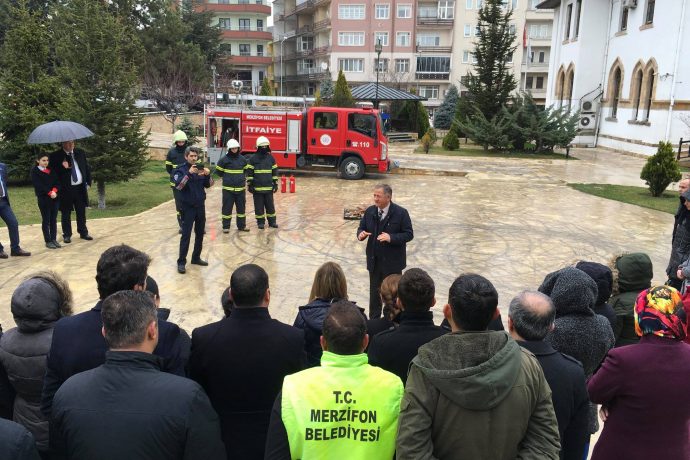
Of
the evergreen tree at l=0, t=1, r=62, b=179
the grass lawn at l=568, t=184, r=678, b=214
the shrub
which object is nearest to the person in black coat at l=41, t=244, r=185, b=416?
the grass lawn at l=568, t=184, r=678, b=214

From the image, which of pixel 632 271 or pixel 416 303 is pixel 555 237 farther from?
pixel 416 303

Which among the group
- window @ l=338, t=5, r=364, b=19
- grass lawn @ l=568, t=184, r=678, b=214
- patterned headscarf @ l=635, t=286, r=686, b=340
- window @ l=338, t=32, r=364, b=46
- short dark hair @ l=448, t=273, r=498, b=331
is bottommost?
grass lawn @ l=568, t=184, r=678, b=214

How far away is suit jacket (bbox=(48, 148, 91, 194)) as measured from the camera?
31.4ft

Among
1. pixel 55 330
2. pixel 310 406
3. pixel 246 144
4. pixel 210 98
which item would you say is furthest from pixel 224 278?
pixel 210 98

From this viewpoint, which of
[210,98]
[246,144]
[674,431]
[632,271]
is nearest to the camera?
[674,431]

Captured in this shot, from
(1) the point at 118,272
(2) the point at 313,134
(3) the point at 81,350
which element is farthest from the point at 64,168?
(2) the point at 313,134

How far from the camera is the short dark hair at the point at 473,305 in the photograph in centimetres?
238

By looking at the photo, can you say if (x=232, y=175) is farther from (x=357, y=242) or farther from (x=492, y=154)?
A: (x=492, y=154)

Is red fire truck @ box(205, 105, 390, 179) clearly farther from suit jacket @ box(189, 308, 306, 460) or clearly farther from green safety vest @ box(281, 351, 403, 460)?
green safety vest @ box(281, 351, 403, 460)

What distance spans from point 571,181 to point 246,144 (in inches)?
438

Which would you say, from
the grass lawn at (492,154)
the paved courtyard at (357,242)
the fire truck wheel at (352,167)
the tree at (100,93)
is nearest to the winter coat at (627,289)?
the paved courtyard at (357,242)

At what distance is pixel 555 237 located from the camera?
1123 centimetres

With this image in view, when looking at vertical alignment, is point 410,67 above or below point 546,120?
above

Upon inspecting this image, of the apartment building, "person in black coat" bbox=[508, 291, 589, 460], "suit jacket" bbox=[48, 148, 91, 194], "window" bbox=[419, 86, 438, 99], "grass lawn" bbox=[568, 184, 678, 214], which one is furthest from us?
the apartment building
